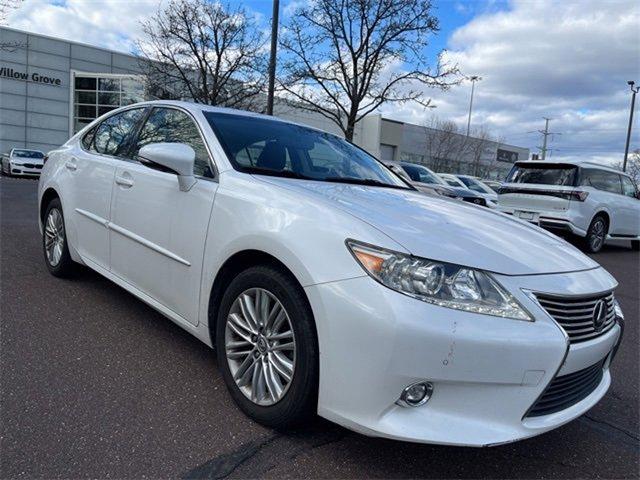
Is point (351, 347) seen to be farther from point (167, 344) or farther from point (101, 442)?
point (167, 344)

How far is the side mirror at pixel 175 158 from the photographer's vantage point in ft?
9.39

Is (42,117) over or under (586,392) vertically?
over

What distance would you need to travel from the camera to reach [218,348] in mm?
2730

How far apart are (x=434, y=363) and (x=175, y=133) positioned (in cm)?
239

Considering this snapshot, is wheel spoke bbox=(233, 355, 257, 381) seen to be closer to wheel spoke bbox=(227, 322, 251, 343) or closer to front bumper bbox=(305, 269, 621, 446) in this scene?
wheel spoke bbox=(227, 322, 251, 343)

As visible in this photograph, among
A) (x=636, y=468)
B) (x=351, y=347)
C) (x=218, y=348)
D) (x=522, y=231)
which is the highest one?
(x=522, y=231)

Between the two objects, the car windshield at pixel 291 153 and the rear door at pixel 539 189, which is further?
the rear door at pixel 539 189

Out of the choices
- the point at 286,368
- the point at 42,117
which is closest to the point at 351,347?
the point at 286,368

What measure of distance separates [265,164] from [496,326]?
1.73 metres

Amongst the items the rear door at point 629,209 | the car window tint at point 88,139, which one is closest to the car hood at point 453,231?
the car window tint at point 88,139

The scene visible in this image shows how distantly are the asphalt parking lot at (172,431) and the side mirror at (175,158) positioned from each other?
45.2 inches

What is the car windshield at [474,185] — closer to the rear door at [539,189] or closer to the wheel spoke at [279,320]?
the rear door at [539,189]

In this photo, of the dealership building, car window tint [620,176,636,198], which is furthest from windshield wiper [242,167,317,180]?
the dealership building

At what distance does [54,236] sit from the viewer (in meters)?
4.70
